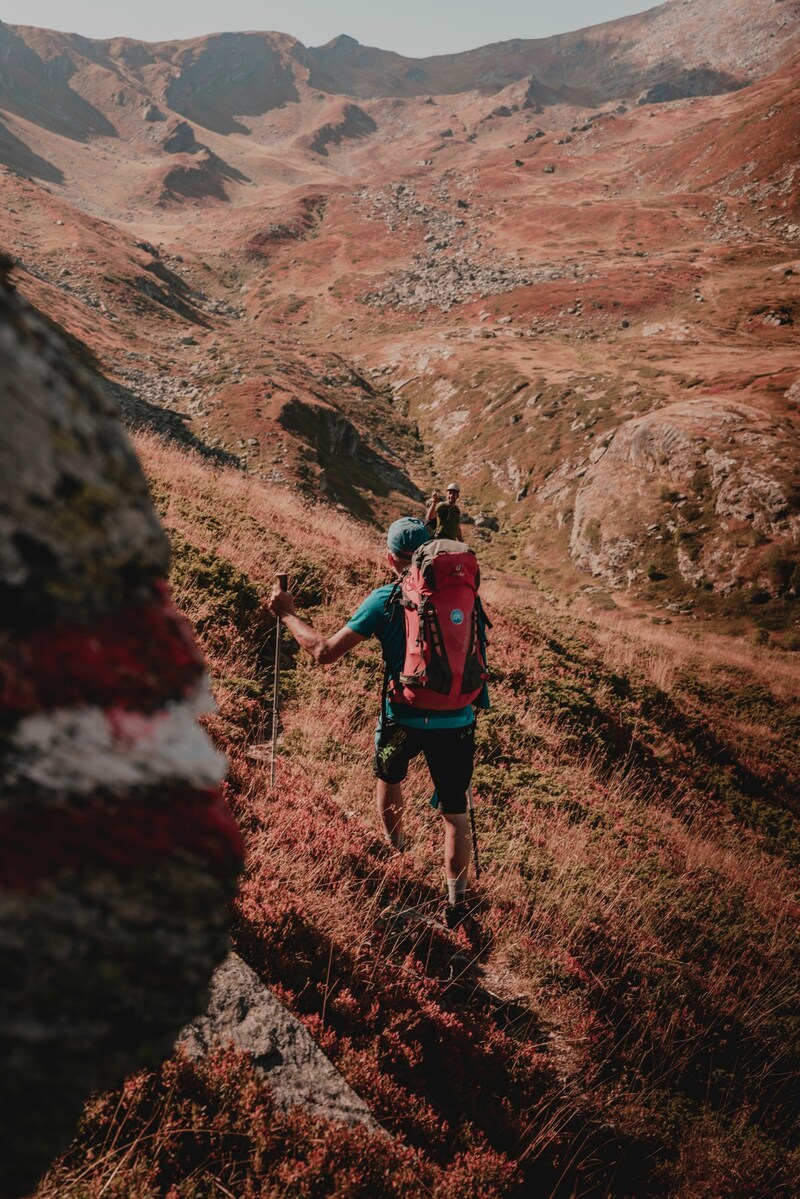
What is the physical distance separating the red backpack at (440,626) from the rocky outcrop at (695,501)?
79.8ft

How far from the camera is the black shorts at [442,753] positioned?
453 centimetres

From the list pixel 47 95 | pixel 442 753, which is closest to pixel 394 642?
pixel 442 753

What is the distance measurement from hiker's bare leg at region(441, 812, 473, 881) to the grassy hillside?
0.29 metres

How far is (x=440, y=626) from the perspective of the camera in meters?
4.20

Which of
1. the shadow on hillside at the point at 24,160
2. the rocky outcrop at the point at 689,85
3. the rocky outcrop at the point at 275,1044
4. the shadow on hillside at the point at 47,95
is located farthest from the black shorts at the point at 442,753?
the rocky outcrop at the point at 689,85

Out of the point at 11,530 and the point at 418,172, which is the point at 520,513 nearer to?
the point at 11,530

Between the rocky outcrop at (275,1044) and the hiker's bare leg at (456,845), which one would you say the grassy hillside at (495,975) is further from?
the hiker's bare leg at (456,845)

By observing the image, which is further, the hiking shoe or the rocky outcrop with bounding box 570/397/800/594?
the rocky outcrop with bounding box 570/397/800/594

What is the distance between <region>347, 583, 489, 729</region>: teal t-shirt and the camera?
4.42m

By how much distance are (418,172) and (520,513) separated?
393 feet

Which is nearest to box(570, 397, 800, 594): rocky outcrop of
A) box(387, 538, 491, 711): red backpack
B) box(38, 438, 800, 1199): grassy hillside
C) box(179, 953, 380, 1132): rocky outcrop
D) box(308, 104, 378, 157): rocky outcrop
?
box(38, 438, 800, 1199): grassy hillside

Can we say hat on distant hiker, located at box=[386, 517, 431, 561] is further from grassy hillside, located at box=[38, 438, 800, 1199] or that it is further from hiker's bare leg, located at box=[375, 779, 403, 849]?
grassy hillside, located at box=[38, 438, 800, 1199]

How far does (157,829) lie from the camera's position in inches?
50.8

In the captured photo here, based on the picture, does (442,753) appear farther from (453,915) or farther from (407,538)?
(407,538)
